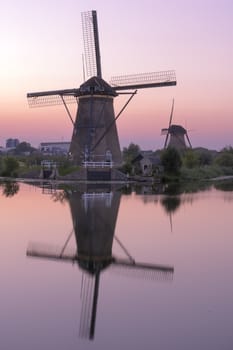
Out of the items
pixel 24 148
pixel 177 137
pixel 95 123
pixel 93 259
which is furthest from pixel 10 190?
pixel 24 148

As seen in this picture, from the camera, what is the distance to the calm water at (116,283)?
4488 mm

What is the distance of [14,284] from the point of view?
19.8ft

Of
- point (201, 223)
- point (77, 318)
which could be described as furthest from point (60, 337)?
point (201, 223)

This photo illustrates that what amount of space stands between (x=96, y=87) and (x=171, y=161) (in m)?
7.84

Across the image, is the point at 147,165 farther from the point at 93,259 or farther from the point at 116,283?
the point at 116,283

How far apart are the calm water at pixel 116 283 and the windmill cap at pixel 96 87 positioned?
1655 centimetres

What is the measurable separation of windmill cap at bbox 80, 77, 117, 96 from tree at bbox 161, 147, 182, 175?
20.4ft

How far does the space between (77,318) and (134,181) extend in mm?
26428

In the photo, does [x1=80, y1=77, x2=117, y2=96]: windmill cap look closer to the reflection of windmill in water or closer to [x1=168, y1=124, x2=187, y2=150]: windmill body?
the reflection of windmill in water

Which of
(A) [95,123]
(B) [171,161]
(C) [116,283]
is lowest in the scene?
(C) [116,283]

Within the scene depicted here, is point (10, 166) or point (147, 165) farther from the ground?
point (10, 166)

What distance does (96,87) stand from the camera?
27.8 meters

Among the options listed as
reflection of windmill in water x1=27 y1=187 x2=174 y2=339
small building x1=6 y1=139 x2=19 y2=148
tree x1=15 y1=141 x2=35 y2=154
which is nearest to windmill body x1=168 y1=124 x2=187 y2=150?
reflection of windmill in water x1=27 y1=187 x2=174 y2=339

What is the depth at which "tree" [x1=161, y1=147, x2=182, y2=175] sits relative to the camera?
1273 inches
